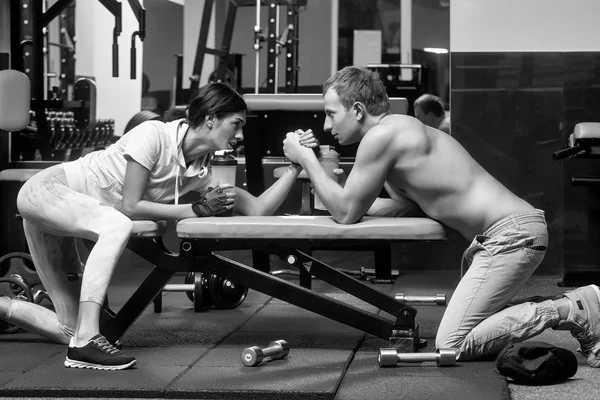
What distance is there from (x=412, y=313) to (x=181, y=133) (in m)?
1.14

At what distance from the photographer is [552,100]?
5926 mm

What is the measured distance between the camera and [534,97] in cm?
596

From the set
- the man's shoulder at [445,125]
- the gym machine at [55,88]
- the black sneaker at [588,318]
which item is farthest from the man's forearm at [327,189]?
the gym machine at [55,88]

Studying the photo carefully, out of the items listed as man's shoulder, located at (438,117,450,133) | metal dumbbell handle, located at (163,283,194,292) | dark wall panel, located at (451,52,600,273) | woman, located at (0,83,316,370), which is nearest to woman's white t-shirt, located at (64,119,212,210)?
woman, located at (0,83,316,370)

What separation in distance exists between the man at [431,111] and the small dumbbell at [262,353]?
3361mm

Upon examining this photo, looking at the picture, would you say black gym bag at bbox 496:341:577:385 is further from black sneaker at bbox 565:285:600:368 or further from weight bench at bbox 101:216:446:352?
weight bench at bbox 101:216:446:352

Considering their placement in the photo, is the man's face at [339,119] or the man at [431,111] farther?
the man at [431,111]

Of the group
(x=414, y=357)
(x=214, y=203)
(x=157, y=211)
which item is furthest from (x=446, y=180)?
(x=157, y=211)

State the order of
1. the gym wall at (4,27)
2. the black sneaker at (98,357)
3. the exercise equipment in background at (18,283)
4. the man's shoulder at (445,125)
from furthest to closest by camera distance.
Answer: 1. the gym wall at (4,27)
2. the man's shoulder at (445,125)
3. the exercise equipment in background at (18,283)
4. the black sneaker at (98,357)

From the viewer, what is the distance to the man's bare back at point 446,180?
337 centimetres

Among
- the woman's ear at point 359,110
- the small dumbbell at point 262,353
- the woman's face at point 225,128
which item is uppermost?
the woman's ear at point 359,110

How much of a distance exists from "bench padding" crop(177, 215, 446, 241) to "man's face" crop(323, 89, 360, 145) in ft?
1.17

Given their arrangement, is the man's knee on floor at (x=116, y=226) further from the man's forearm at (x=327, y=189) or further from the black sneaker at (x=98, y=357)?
the man's forearm at (x=327, y=189)

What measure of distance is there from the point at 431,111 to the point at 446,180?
3345 millimetres
